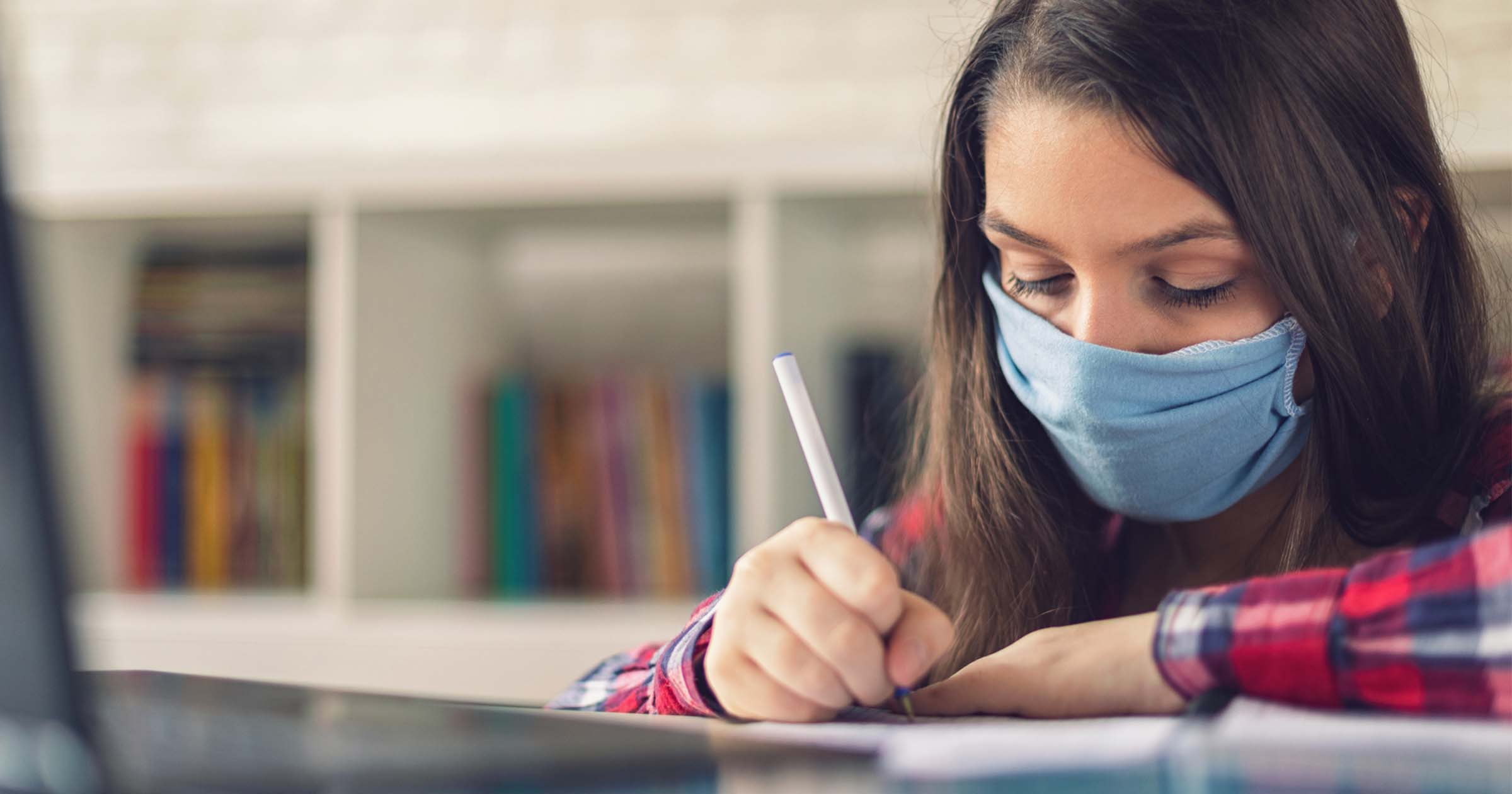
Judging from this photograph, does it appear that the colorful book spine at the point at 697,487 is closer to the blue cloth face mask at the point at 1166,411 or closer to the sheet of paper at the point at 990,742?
the blue cloth face mask at the point at 1166,411

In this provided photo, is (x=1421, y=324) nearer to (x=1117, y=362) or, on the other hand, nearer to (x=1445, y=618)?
(x=1117, y=362)

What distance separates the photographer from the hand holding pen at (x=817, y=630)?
0.46m

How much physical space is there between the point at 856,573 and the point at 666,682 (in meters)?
0.19

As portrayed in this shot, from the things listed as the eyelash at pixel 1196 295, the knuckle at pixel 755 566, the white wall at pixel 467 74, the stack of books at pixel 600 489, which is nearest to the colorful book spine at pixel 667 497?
the stack of books at pixel 600 489

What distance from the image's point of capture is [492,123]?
1854 mm

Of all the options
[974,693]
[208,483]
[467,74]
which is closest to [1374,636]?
[974,693]

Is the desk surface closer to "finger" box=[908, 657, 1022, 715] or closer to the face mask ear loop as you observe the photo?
"finger" box=[908, 657, 1022, 715]

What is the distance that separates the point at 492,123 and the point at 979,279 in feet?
3.96

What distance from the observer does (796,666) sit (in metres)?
0.47

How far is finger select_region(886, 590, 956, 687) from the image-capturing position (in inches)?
17.8

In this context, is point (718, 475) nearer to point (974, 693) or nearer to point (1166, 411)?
point (1166, 411)

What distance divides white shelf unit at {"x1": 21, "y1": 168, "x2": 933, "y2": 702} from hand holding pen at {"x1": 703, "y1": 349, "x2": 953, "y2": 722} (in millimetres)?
853

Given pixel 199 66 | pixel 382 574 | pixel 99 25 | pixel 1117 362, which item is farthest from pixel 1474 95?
pixel 99 25

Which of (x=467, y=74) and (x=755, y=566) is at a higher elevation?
(x=467, y=74)
